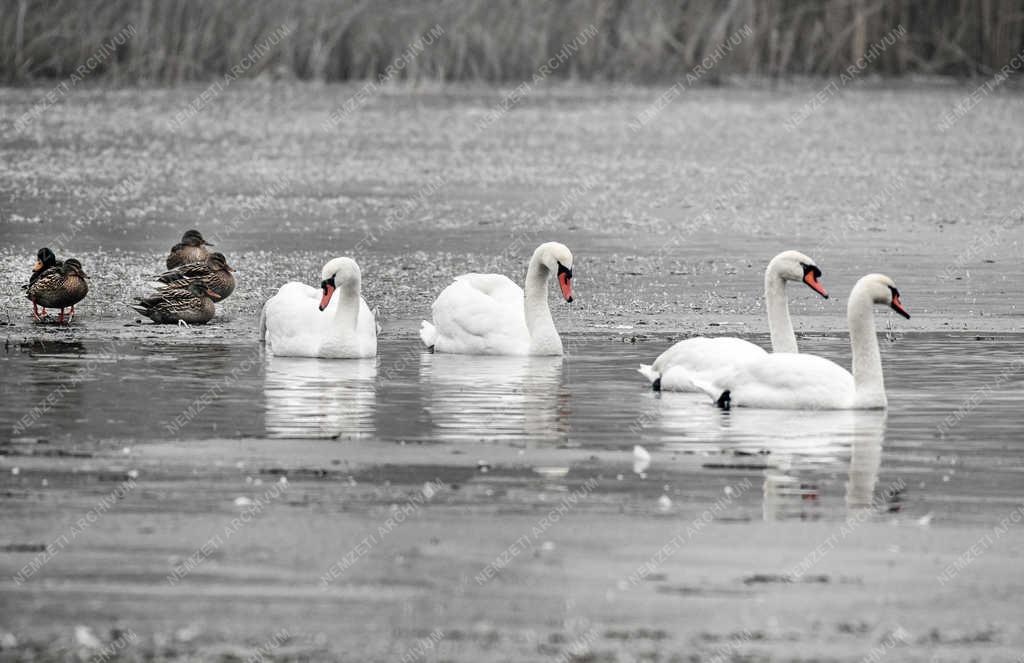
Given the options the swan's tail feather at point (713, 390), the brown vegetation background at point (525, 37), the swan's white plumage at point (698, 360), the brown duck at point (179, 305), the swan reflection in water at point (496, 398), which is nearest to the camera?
the swan reflection in water at point (496, 398)

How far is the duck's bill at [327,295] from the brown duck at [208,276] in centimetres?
137

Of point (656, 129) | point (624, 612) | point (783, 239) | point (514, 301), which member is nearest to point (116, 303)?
point (514, 301)

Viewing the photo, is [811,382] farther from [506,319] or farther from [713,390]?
[506,319]

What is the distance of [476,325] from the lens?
1412cm

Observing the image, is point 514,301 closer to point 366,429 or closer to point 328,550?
point 366,429

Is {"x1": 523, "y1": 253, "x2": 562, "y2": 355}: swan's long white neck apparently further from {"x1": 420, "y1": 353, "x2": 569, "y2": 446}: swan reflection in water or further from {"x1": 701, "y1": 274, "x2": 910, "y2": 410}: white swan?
{"x1": 701, "y1": 274, "x2": 910, "y2": 410}: white swan

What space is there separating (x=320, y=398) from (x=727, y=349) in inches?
92.9

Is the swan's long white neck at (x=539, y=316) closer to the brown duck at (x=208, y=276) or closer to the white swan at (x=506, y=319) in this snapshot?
the white swan at (x=506, y=319)

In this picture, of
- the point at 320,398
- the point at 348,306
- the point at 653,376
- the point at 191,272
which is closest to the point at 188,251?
the point at 191,272

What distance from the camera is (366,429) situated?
35.1 ft

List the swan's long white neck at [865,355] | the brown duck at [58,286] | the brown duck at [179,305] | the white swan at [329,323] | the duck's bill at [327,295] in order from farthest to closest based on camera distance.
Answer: the brown duck at [179,305], the brown duck at [58,286], the duck's bill at [327,295], the white swan at [329,323], the swan's long white neck at [865,355]

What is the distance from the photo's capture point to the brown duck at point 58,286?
1477 centimetres

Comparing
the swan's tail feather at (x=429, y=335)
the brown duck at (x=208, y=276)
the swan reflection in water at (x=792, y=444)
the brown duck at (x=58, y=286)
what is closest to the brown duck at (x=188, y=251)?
the brown duck at (x=208, y=276)

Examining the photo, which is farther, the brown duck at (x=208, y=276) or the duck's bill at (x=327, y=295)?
the brown duck at (x=208, y=276)
